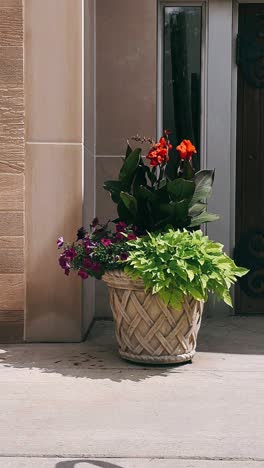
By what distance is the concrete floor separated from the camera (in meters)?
3.06

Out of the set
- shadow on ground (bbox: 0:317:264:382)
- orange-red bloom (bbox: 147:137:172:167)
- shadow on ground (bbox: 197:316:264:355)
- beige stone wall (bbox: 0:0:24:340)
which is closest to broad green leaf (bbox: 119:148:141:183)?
orange-red bloom (bbox: 147:137:172:167)

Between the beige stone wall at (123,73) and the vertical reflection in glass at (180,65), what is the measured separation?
0.66 feet

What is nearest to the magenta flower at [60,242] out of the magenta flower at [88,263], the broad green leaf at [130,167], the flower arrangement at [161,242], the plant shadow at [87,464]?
the flower arrangement at [161,242]

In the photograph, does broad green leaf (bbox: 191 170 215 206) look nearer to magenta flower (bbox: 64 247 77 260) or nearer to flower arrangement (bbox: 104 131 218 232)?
flower arrangement (bbox: 104 131 218 232)

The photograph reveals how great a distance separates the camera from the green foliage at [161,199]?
4.66m

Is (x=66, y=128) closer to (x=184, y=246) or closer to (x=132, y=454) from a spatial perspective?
(x=184, y=246)

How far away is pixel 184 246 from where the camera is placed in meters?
4.48

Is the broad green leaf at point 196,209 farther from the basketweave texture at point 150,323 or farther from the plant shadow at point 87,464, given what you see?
the plant shadow at point 87,464

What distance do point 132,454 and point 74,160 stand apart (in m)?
2.70

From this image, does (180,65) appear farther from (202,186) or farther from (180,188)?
(180,188)

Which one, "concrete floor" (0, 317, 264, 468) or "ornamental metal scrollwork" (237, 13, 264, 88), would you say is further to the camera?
"ornamental metal scrollwork" (237, 13, 264, 88)

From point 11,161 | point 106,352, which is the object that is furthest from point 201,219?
point 11,161

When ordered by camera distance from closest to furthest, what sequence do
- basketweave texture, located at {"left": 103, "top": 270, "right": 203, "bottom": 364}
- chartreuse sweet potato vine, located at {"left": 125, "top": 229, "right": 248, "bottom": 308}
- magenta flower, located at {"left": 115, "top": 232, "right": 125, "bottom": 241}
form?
1. chartreuse sweet potato vine, located at {"left": 125, "top": 229, "right": 248, "bottom": 308}
2. basketweave texture, located at {"left": 103, "top": 270, "right": 203, "bottom": 364}
3. magenta flower, located at {"left": 115, "top": 232, "right": 125, "bottom": 241}

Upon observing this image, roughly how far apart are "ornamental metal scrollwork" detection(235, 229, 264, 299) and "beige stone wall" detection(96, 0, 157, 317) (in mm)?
1269
